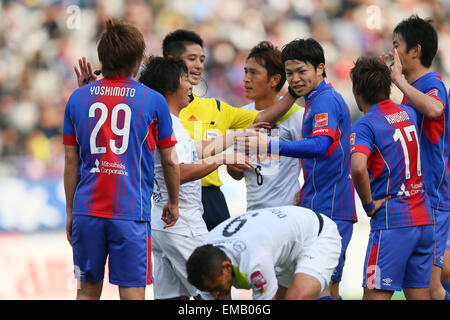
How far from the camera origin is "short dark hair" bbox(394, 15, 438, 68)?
15.8ft

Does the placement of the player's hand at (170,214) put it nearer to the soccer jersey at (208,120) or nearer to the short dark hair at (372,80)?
the soccer jersey at (208,120)

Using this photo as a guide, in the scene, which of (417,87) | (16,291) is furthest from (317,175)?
(16,291)

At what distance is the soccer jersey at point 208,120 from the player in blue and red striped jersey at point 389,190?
111 centimetres

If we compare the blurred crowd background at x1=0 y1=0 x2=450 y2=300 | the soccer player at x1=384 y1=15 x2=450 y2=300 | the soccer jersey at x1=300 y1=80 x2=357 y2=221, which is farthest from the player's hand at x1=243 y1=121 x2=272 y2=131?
the blurred crowd background at x1=0 y1=0 x2=450 y2=300

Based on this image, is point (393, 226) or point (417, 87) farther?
point (417, 87)

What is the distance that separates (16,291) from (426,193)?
13.1 ft

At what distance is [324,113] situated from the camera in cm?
442

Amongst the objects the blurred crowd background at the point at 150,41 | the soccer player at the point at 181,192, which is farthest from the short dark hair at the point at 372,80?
the blurred crowd background at the point at 150,41

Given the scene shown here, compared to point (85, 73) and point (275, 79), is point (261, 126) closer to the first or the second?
point (275, 79)

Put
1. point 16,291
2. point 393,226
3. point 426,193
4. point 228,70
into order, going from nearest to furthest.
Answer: point 393,226
point 426,193
point 16,291
point 228,70

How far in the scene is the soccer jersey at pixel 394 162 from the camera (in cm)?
428

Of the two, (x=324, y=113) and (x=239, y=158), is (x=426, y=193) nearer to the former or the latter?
(x=324, y=113)

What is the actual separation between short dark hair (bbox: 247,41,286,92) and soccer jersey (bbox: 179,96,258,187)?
0.47 metres

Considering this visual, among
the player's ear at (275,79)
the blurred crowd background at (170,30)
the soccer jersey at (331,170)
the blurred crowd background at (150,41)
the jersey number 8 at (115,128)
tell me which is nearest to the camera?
the jersey number 8 at (115,128)
